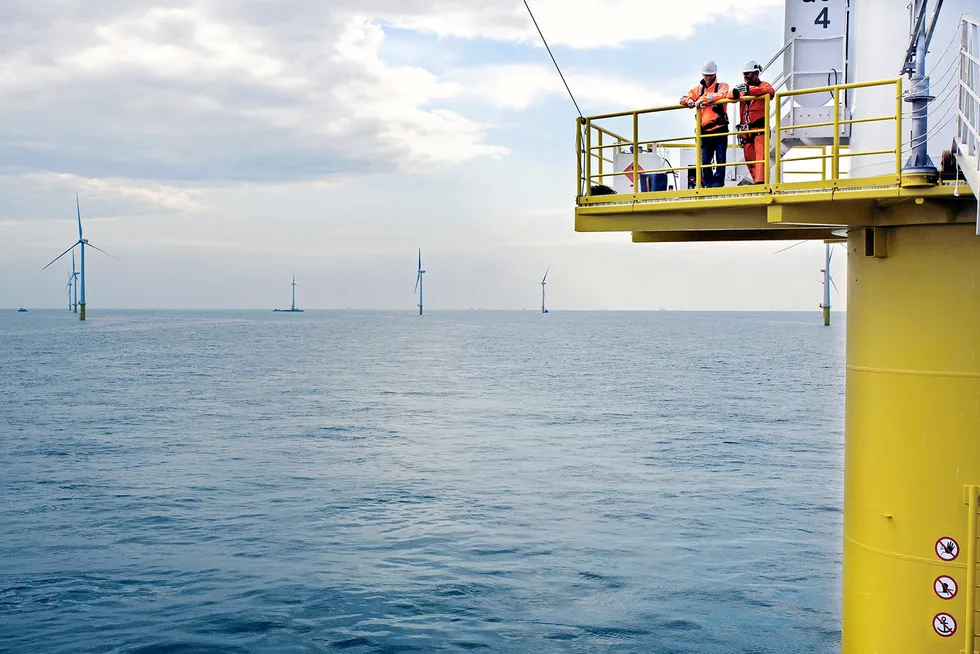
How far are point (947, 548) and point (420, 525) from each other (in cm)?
1759

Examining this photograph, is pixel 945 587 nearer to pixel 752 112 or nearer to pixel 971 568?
pixel 971 568

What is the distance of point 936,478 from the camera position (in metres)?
8.88

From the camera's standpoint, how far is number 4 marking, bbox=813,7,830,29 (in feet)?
35.7

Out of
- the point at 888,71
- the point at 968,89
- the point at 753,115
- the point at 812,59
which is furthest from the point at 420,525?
the point at 968,89

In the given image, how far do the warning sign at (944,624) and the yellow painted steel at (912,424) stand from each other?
0.04 metres

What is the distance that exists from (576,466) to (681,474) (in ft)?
12.6

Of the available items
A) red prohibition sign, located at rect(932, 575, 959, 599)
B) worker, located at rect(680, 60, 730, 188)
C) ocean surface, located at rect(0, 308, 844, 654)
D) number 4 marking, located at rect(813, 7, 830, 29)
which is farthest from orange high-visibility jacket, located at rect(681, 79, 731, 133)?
ocean surface, located at rect(0, 308, 844, 654)

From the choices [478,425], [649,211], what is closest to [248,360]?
[478,425]

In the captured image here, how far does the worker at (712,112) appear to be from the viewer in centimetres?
1088

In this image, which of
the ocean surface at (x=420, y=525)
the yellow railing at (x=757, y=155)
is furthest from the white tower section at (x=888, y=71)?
the ocean surface at (x=420, y=525)

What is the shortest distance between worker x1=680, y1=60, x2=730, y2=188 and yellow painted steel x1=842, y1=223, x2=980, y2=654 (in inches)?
80.9

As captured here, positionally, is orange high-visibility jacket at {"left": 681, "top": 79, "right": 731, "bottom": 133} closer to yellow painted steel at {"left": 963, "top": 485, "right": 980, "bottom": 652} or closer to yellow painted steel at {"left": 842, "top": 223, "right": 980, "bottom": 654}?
yellow painted steel at {"left": 842, "top": 223, "right": 980, "bottom": 654}

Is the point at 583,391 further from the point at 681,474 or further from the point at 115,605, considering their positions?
the point at 115,605

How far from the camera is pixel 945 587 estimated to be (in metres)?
8.92
